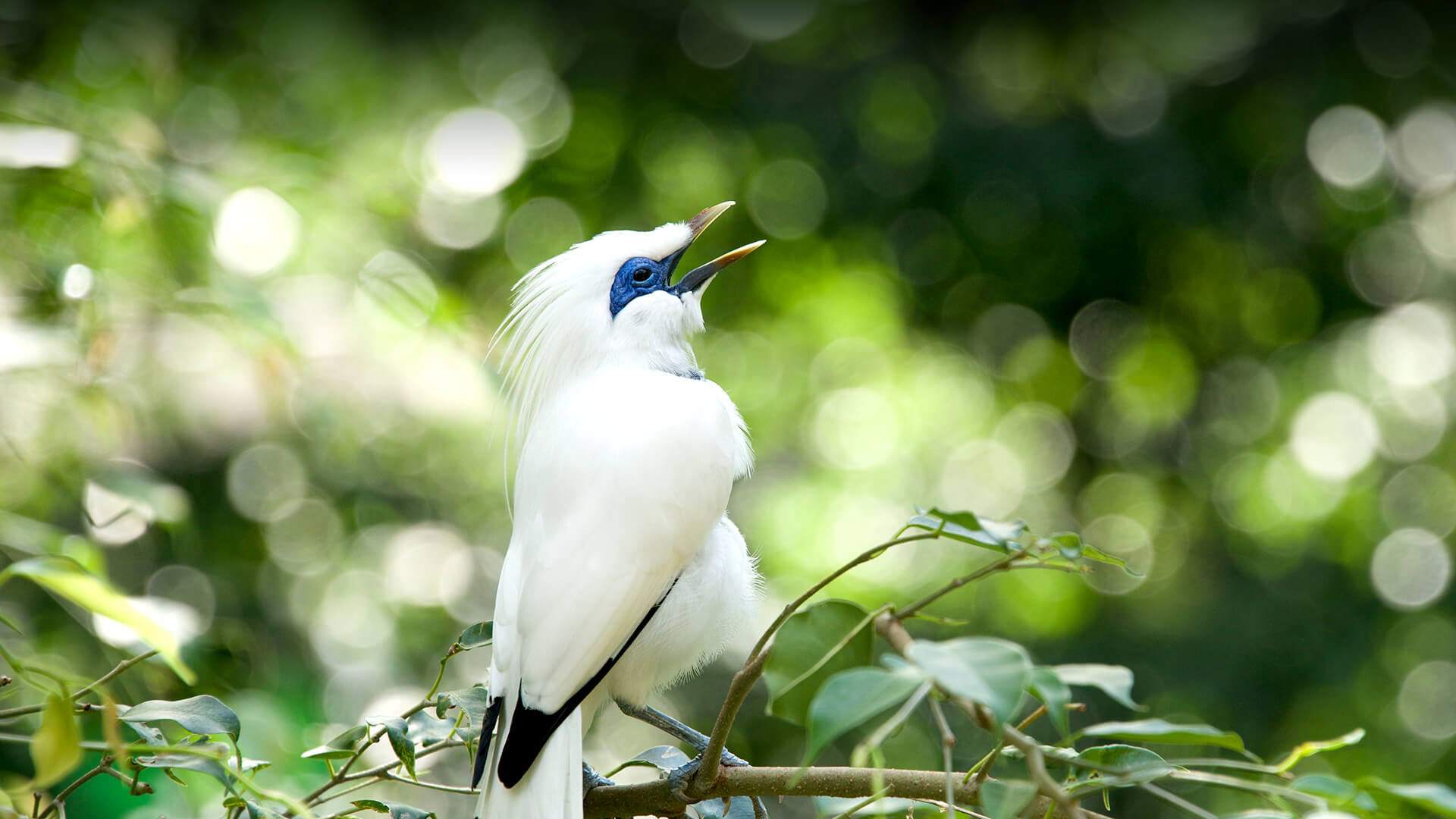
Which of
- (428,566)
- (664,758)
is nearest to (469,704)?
(664,758)

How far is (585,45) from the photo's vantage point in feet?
13.6

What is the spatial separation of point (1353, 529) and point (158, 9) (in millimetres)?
4893

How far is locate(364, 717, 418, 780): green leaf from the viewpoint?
3.23 ft

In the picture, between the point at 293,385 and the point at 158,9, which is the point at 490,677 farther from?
the point at 158,9

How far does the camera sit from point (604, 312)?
1.72 metres

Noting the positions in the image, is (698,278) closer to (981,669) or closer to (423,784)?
(423,784)

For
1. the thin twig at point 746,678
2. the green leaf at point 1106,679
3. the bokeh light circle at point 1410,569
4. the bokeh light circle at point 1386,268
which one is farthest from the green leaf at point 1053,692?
the bokeh light circle at point 1386,268

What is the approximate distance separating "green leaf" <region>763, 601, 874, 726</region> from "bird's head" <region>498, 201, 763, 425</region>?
992mm

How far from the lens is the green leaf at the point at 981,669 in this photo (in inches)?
21.7

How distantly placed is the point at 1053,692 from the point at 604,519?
85cm

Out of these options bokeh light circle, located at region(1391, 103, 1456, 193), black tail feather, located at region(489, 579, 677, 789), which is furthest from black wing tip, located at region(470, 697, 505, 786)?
bokeh light circle, located at region(1391, 103, 1456, 193)

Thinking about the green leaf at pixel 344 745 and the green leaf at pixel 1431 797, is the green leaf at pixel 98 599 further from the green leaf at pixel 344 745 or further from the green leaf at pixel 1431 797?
the green leaf at pixel 1431 797

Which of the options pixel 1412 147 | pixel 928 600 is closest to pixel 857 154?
pixel 1412 147

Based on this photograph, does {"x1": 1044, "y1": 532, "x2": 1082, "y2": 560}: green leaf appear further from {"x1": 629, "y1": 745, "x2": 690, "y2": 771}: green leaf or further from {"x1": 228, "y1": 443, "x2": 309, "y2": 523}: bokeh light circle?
{"x1": 228, "y1": 443, "x2": 309, "y2": 523}: bokeh light circle
